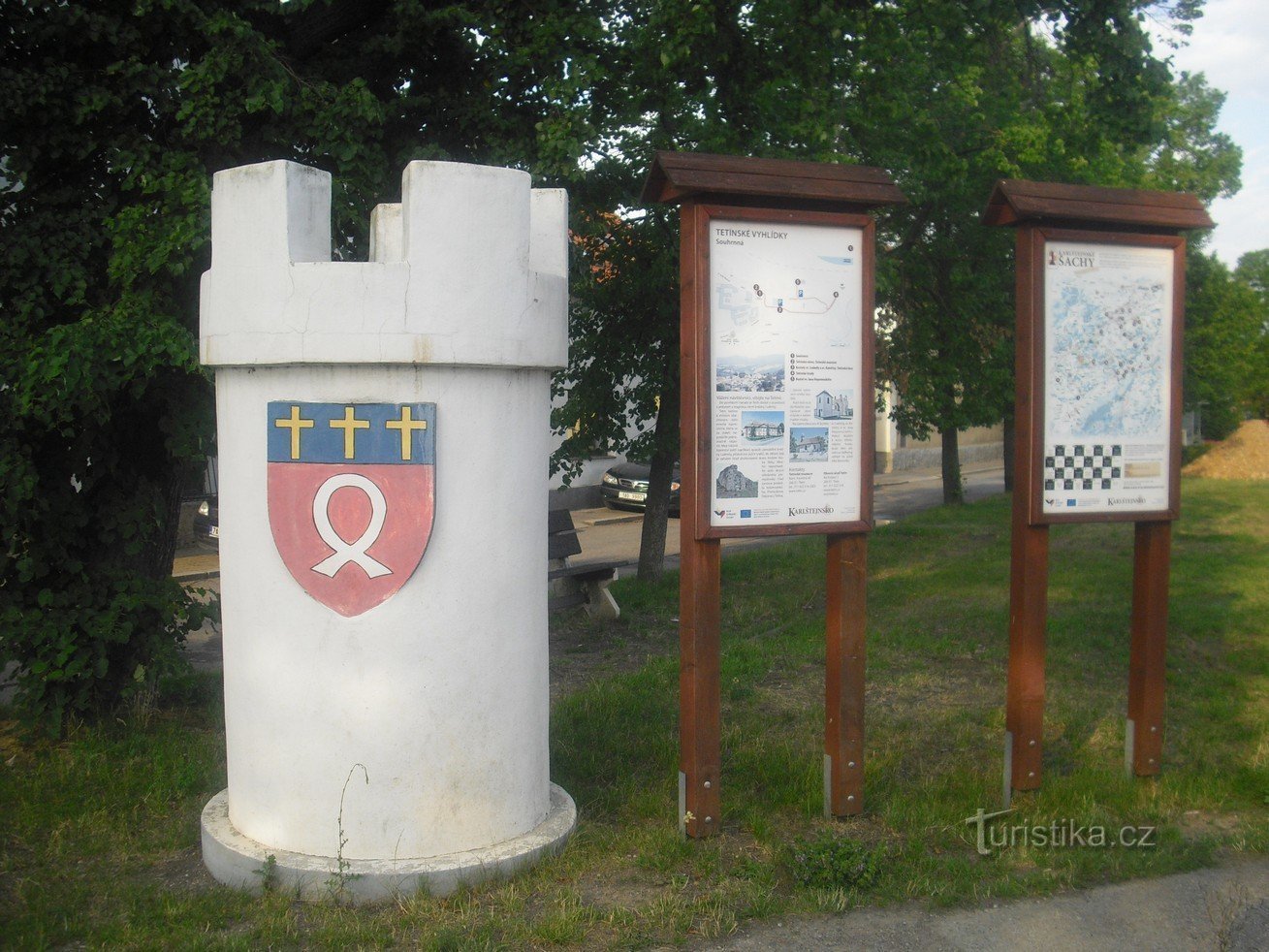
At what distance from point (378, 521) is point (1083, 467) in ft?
11.4

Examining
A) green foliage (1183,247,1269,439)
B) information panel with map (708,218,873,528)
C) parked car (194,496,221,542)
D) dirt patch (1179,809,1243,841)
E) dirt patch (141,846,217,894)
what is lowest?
dirt patch (141,846,217,894)

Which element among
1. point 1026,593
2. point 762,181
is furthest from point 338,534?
point 1026,593

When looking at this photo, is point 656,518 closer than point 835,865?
No

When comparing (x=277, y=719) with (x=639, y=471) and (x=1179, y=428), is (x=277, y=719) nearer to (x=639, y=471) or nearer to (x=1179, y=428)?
(x=1179, y=428)

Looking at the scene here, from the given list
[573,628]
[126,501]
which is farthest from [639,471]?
[126,501]

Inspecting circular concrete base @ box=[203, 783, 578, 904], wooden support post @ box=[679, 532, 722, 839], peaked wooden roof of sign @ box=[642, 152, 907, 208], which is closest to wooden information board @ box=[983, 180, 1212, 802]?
peaked wooden roof of sign @ box=[642, 152, 907, 208]

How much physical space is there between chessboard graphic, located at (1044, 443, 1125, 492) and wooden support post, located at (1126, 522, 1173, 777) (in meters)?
0.36

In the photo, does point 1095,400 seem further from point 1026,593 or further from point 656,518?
point 656,518

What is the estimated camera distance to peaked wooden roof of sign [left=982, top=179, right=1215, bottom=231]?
5824 millimetres

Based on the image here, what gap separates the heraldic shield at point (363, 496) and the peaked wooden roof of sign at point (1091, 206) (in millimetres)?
A: 3047

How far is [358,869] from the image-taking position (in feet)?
15.7

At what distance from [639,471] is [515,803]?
21.3 metres

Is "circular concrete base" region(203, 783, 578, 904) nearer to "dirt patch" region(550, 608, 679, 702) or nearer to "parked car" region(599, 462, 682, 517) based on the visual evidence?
"dirt patch" region(550, 608, 679, 702)

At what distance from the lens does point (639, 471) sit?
86.5ft
